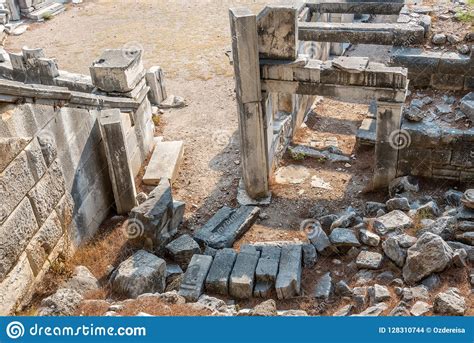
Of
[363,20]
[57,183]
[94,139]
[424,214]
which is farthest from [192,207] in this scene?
[363,20]

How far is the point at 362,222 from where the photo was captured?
Answer: 873 centimetres

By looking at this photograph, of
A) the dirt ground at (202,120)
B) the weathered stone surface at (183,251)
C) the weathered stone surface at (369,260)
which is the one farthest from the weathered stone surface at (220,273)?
the weathered stone surface at (369,260)

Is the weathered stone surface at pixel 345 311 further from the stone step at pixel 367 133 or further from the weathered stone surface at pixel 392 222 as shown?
the stone step at pixel 367 133

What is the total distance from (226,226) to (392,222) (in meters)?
2.93

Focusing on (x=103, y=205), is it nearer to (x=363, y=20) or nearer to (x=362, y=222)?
(x=362, y=222)

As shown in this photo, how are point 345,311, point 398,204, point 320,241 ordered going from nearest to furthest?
point 345,311 → point 320,241 → point 398,204

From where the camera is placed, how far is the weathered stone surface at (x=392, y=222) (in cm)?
820

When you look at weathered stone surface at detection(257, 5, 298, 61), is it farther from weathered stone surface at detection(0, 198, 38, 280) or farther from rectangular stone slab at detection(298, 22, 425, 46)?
weathered stone surface at detection(0, 198, 38, 280)

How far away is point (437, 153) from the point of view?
9547 mm

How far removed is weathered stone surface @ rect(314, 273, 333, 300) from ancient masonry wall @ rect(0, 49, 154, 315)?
396cm

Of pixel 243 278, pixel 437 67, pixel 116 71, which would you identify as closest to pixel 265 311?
pixel 243 278

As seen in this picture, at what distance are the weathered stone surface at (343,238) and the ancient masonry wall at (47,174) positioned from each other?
13.4ft

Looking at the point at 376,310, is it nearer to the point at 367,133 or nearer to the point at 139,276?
the point at 139,276

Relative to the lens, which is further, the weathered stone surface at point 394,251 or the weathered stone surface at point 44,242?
the weathered stone surface at point 394,251
